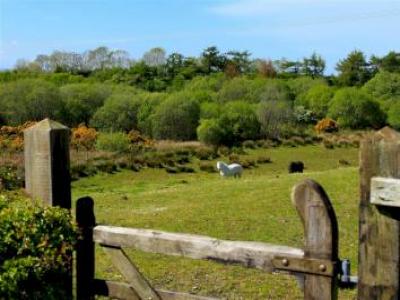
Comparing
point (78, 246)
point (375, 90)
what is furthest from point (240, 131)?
point (78, 246)

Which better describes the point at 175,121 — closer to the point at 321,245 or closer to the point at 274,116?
the point at 274,116

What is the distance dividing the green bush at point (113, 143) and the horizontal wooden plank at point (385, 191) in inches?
1428

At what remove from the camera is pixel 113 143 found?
40.5 meters

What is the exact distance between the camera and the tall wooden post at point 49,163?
432cm

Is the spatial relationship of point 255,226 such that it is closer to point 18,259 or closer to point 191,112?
point 18,259

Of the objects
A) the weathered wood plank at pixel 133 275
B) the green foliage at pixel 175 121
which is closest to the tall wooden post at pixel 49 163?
the weathered wood plank at pixel 133 275

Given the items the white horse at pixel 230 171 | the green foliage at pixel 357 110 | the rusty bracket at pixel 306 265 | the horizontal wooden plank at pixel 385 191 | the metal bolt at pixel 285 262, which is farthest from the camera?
the green foliage at pixel 357 110

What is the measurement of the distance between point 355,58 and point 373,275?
67.4 meters

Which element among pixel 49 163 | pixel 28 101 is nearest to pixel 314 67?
pixel 28 101

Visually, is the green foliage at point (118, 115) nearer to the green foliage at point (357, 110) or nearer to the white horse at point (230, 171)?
the green foliage at point (357, 110)

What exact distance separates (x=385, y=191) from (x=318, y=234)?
44 cm

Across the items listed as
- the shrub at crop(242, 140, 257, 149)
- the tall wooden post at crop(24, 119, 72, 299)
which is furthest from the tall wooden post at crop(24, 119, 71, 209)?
the shrub at crop(242, 140, 257, 149)

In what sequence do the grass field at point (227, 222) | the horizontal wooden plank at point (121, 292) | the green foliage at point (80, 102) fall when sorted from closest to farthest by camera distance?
the horizontal wooden plank at point (121, 292) → the grass field at point (227, 222) → the green foliage at point (80, 102)

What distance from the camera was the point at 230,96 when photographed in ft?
197
